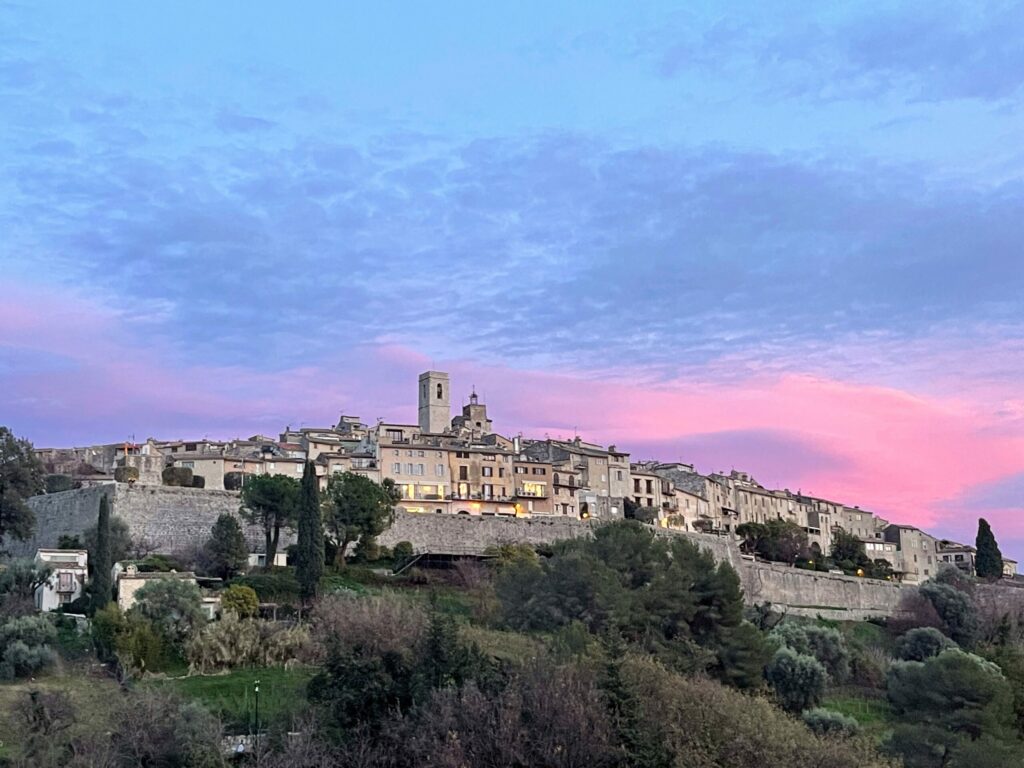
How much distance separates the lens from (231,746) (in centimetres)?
3716

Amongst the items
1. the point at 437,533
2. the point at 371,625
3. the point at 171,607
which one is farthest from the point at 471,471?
the point at 371,625

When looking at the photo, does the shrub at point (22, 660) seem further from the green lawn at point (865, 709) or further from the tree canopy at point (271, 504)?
the green lawn at point (865, 709)

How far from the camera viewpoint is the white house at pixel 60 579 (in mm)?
53938

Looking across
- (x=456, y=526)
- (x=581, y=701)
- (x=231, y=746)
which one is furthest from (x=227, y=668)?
(x=456, y=526)

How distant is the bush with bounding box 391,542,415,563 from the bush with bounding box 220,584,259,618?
14862 millimetres

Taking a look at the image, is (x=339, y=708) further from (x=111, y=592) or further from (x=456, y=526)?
(x=456, y=526)

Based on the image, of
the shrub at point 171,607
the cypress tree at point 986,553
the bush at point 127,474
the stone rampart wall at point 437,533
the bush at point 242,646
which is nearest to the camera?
the bush at point 242,646

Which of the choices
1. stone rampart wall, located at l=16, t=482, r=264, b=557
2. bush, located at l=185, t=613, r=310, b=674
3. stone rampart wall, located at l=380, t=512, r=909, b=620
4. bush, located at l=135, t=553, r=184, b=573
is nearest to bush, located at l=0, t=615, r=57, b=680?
bush, located at l=185, t=613, r=310, b=674

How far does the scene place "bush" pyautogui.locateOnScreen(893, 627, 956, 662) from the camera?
6888 centimetres

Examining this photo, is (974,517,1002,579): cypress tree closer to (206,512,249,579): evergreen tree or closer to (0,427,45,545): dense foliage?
(206,512,249,579): evergreen tree

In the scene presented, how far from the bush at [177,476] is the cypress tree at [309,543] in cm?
2039

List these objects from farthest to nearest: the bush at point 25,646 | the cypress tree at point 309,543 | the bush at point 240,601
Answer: the cypress tree at point 309,543 → the bush at point 240,601 → the bush at point 25,646

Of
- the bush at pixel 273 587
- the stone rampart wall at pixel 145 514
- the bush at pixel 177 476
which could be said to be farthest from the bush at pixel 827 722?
the bush at pixel 177 476

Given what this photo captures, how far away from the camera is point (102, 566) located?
53094 millimetres
